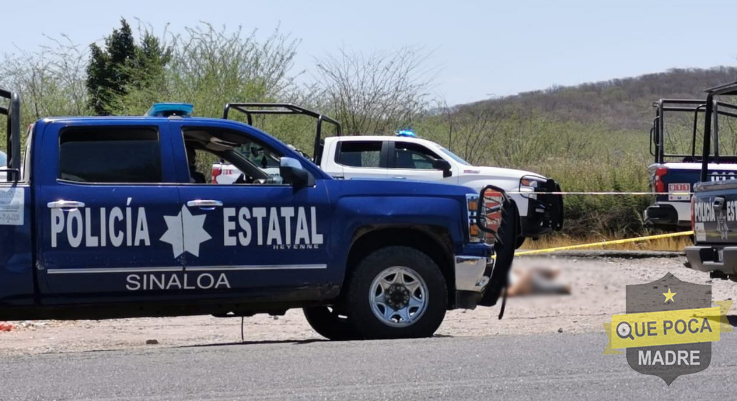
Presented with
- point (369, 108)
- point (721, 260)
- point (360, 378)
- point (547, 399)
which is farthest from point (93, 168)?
point (369, 108)

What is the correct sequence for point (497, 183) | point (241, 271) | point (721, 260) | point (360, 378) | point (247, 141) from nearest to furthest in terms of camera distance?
point (360, 378)
point (241, 271)
point (247, 141)
point (721, 260)
point (497, 183)

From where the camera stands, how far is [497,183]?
53.0 ft

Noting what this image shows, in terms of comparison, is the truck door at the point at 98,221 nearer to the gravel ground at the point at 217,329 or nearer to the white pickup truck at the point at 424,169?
the gravel ground at the point at 217,329

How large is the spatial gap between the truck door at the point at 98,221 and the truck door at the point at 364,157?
7834 mm

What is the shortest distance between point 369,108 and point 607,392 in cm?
1916

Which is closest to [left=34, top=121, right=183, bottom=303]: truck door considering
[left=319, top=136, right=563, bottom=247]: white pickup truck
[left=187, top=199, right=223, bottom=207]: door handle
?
[left=187, top=199, right=223, bottom=207]: door handle

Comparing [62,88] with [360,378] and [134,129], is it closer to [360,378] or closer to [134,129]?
[134,129]

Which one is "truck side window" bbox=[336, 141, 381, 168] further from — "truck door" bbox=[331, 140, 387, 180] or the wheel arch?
the wheel arch

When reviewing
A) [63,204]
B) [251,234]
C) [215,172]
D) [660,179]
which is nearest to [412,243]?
[251,234]

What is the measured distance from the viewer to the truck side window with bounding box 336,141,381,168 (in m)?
15.8

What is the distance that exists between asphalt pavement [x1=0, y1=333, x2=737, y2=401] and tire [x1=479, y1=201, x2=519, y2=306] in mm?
484

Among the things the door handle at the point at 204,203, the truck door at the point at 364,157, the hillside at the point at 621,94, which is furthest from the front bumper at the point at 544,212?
the hillside at the point at 621,94

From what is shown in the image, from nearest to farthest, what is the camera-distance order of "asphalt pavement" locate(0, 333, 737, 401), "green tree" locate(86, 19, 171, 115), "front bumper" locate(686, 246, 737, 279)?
"asphalt pavement" locate(0, 333, 737, 401), "front bumper" locate(686, 246, 737, 279), "green tree" locate(86, 19, 171, 115)

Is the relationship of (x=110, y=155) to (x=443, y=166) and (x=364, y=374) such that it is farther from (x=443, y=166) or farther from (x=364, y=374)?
(x=443, y=166)
